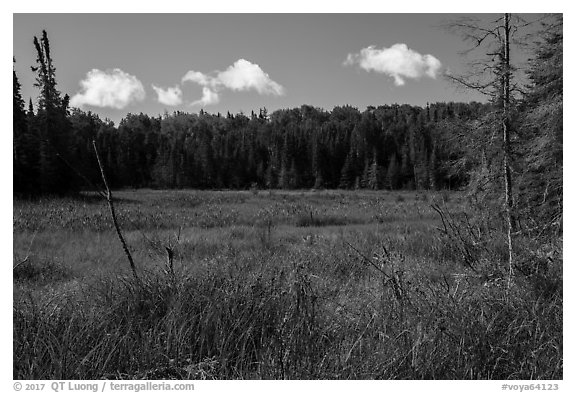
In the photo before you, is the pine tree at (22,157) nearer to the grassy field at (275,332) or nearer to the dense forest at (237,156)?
the dense forest at (237,156)

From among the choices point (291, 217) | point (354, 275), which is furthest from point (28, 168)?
point (354, 275)

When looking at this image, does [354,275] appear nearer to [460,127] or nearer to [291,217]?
[460,127]

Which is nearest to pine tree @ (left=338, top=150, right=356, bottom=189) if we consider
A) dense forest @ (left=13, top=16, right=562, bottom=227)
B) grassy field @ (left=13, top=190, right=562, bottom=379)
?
dense forest @ (left=13, top=16, right=562, bottom=227)

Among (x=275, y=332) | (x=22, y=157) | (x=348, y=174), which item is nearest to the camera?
(x=275, y=332)

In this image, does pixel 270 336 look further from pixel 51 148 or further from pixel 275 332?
pixel 51 148

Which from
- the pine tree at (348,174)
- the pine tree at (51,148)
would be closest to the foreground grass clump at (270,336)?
the pine tree at (51,148)

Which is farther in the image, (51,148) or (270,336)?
(51,148)

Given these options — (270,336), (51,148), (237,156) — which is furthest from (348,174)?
(270,336)

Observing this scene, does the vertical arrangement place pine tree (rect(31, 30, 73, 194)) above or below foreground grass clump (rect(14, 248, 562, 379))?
above

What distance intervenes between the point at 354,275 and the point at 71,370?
4734mm

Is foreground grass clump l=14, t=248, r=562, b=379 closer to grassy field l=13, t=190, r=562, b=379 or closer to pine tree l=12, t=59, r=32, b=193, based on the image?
grassy field l=13, t=190, r=562, b=379

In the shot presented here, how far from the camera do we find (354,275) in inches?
256

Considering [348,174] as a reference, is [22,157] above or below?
above

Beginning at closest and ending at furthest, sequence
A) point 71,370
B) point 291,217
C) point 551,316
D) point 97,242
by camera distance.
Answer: point 71,370 → point 551,316 → point 97,242 → point 291,217
